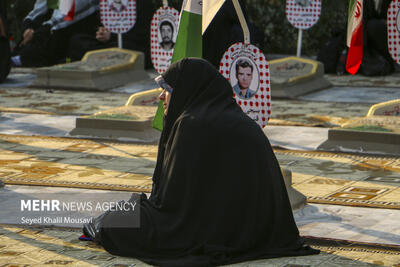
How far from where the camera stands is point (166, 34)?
30.8 ft

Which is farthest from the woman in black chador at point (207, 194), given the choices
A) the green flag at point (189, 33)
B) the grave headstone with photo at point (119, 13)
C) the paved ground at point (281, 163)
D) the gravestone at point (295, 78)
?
the grave headstone with photo at point (119, 13)

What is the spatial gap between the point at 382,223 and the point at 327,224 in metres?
0.33

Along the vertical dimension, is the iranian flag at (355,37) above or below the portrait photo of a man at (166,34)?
above

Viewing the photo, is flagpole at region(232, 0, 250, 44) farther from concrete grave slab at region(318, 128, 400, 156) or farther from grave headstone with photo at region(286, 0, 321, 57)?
grave headstone with photo at region(286, 0, 321, 57)

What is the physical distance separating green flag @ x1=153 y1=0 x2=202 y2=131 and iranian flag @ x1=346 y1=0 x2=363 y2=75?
1.51 metres

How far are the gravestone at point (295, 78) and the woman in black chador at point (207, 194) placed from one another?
6518 mm

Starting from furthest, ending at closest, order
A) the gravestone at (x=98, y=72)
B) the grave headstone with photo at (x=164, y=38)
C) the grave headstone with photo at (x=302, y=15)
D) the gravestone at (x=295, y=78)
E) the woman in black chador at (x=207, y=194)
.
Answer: the grave headstone with photo at (x=302, y=15) < the gravestone at (x=98, y=72) < the gravestone at (x=295, y=78) < the grave headstone with photo at (x=164, y=38) < the woman in black chador at (x=207, y=194)

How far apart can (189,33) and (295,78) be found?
573cm

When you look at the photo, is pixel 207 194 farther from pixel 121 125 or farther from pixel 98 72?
pixel 98 72

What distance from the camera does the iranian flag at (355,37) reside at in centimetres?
693

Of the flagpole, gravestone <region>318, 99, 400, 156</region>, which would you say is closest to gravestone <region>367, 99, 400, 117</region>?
A: gravestone <region>318, 99, 400, 156</region>

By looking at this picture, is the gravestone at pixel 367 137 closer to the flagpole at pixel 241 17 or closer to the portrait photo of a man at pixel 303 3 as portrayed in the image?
the flagpole at pixel 241 17

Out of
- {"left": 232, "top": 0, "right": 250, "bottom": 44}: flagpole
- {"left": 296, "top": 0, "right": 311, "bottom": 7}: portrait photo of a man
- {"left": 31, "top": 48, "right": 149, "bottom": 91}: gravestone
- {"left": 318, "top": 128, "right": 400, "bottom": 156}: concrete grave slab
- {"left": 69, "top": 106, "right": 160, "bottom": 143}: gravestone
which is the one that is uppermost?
{"left": 232, "top": 0, "right": 250, "bottom": 44}: flagpole

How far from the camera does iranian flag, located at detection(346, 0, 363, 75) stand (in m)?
6.93
